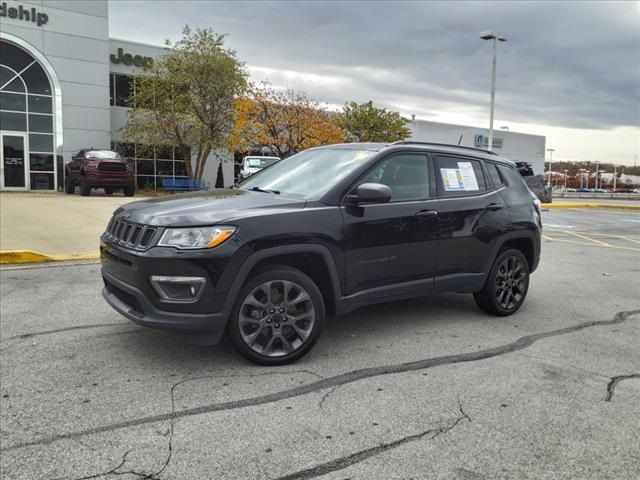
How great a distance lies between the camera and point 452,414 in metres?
3.27

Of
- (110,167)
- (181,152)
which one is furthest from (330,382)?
(181,152)

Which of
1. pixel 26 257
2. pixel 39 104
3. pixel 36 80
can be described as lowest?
pixel 26 257

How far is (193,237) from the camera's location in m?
3.63

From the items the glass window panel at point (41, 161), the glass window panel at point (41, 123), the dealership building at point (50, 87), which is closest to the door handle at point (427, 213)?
the dealership building at point (50, 87)

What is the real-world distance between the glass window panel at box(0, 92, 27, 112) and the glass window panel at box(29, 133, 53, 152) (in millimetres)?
1387

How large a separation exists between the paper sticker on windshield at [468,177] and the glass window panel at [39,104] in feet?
87.9

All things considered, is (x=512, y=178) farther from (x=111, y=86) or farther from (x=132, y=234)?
(x=111, y=86)

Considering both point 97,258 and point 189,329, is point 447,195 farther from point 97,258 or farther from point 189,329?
point 97,258

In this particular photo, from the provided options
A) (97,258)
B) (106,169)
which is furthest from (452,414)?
(106,169)

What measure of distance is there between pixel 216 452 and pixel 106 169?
2033cm

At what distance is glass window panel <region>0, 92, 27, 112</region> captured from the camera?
25.6 m

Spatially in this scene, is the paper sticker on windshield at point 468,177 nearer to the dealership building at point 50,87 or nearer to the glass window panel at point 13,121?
the dealership building at point 50,87

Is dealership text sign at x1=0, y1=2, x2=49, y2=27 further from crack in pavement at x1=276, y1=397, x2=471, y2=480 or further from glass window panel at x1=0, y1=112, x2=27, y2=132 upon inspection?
crack in pavement at x1=276, y1=397, x2=471, y2=480

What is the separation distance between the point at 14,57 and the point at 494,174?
2719cm
